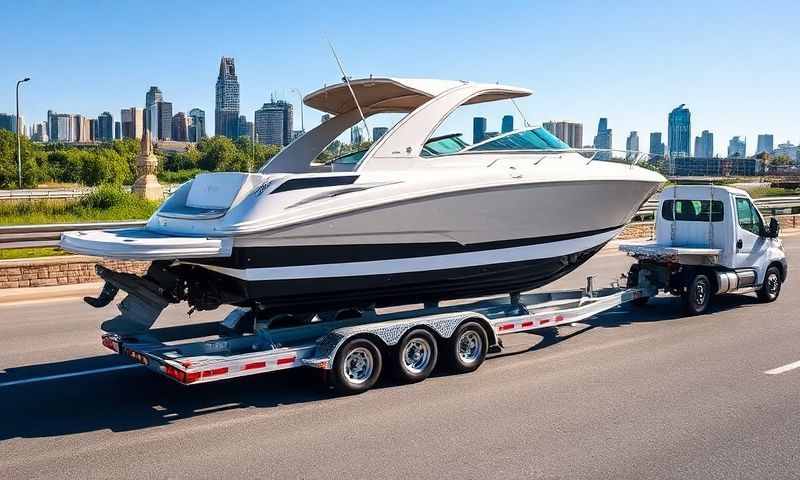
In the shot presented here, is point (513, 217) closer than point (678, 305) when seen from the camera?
Yes

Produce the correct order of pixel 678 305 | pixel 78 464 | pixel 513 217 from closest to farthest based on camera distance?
pixel 78 464
pixel 513 217
pixel 678 305

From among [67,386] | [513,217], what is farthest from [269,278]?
[513,217]

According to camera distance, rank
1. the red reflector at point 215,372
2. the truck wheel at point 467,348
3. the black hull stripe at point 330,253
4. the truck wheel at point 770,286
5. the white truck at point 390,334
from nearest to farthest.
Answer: the red reflector at point 215,372, the white truck at point 390,334, the black hull stripe at point 330,253, the truck wheel at point 467,348, the truck wheel at point 770,286

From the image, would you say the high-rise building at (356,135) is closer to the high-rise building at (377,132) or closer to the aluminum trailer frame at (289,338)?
the high-rise building at (377,132)

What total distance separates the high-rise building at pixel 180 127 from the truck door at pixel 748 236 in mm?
179748

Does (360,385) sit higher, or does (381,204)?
(381,204)

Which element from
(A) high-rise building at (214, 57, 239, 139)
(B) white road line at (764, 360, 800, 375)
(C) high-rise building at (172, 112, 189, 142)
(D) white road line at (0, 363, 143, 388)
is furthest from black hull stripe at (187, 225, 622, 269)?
(C) high-rise building at (172, 112, 189, 142)

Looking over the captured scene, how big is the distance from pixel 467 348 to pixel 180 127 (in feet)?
620

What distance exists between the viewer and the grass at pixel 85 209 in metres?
26.1

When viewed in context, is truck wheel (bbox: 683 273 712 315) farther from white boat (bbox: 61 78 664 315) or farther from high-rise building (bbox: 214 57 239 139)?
high-rise building (bbox: 214 57 239 139)

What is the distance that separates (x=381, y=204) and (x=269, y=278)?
1.40 metres

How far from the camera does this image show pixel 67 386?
28.0ft

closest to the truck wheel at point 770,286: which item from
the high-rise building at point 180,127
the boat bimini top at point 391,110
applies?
the boat bimini top at point 391,110

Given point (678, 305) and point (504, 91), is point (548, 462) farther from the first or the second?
point (678, 305)
